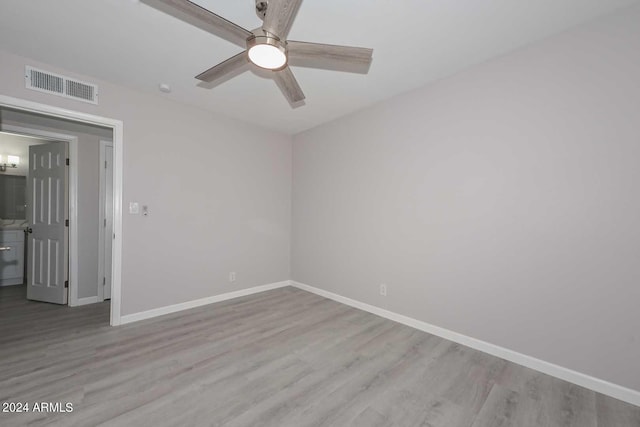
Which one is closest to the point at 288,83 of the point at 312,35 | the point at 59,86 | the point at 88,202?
the point at 312,35

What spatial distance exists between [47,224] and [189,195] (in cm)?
219

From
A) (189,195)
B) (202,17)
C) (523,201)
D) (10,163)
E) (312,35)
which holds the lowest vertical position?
(523,201)

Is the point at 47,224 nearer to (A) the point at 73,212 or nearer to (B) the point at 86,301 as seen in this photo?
(A) the point at 73,212

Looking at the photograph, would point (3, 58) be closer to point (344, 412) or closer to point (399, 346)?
point (344, 412)

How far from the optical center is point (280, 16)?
4.57 feet

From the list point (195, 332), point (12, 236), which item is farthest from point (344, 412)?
point (12, 236)

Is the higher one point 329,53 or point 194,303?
point 329,53

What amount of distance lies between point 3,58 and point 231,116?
210 cm

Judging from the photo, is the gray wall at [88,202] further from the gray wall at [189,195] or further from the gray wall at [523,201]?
the gray wall at [523,201]

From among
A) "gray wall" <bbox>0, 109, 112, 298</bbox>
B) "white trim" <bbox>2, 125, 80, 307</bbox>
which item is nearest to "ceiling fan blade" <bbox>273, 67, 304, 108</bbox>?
"gray wall" <bbox>0, 109, 112, 298</bbox>

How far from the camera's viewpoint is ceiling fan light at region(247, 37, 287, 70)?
5.04 feet

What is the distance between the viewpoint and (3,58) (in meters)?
2.34

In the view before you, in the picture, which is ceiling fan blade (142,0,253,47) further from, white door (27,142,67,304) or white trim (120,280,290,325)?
white door (27,142,67,304)

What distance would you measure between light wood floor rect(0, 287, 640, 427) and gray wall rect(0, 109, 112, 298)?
2.60 ft
